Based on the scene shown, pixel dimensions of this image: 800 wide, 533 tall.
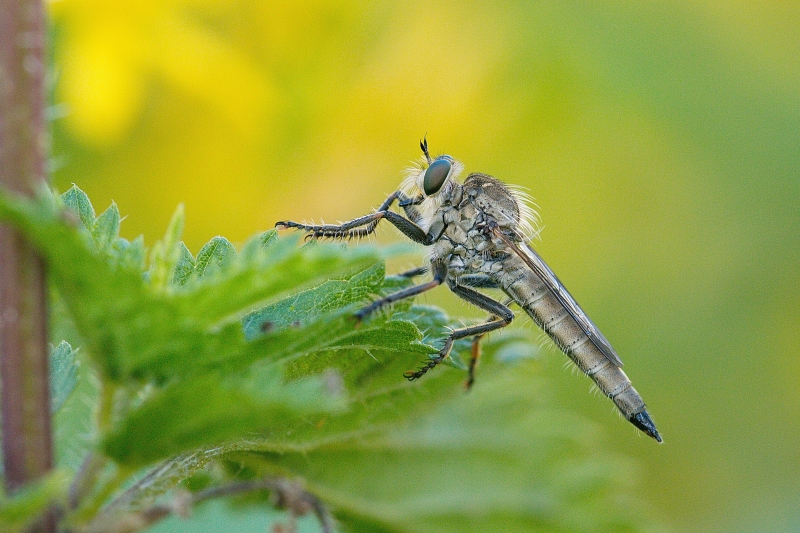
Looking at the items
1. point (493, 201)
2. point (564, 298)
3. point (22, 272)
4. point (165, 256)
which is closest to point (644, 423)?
point (564, 298)

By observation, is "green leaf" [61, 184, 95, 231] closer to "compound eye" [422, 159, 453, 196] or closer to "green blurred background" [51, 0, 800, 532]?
"compound eye" [422, 159, 453, 196]

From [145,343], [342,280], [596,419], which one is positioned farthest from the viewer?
[596,419]

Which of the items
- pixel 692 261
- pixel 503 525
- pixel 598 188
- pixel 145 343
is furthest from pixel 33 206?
pixel 692 261

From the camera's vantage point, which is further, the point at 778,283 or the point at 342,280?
the point at 778,283

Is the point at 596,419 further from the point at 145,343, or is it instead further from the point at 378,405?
the point at 145,343

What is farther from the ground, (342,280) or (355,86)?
(355,86)

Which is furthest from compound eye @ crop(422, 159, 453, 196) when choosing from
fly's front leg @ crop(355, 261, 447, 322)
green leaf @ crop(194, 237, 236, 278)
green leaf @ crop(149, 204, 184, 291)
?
green leaf @ crop(149, 204, 184, 291)
